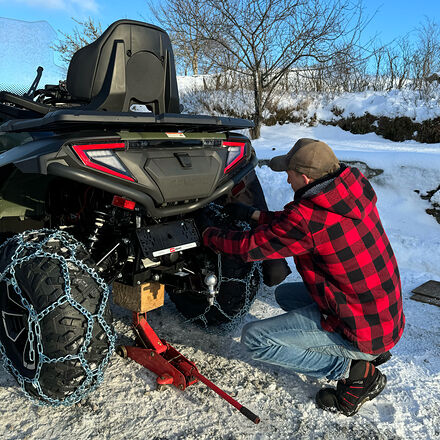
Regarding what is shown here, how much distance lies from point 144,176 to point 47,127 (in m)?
0.52

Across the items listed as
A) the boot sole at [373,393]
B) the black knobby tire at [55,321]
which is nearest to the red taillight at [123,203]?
the black knobby tire at [55,321]

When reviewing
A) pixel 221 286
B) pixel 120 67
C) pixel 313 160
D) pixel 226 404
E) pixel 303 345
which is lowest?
pixel 226 404

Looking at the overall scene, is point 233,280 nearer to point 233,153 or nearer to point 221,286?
point 221,286

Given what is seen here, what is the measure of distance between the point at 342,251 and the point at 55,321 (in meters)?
1.41

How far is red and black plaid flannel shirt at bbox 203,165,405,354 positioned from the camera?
2.04m

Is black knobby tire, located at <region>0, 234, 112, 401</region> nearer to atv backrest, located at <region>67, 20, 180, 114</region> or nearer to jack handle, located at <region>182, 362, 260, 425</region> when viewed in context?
jack handle, located at <region>182, 362, 260, 425</region>

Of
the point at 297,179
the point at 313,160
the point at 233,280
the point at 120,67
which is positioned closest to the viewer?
the point at 313,160

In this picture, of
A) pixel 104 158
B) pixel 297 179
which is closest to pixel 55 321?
pixel 104 158

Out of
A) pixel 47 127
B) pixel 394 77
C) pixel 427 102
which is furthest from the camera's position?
pixel 394 77

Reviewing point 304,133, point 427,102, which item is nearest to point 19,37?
point 304,133

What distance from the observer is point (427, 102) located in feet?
32.0

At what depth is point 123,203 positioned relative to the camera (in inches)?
84.6

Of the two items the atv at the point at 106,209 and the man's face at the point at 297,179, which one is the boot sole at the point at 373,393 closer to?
the atv at the point at 106,209

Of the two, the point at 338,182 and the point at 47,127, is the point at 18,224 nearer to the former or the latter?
the point at 47,127
